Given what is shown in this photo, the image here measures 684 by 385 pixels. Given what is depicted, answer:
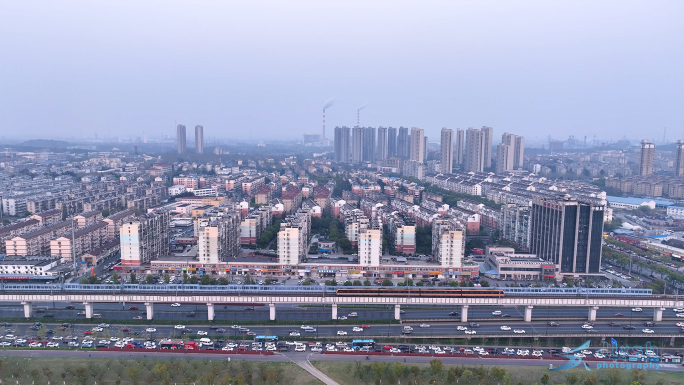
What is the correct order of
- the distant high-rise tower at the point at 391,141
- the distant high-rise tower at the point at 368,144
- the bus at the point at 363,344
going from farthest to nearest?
the distant high-rise tower at the point at 368,144
the distant high-rise tower at the point at 391,141
the bus at the point at 363,344

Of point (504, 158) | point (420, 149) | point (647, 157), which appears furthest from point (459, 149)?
point (647, 157)

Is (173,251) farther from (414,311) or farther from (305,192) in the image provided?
(305,192)

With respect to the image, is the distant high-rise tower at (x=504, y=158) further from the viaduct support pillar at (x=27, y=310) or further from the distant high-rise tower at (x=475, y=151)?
the viaduct support pillar at (x=27, y=310)

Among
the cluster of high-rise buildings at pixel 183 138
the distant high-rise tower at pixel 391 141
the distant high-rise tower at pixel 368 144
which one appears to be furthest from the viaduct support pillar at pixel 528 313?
the cluster of high-rise buildings at pixel 183 138

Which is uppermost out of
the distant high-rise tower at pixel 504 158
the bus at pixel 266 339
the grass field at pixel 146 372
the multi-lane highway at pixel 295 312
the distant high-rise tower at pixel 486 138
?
the distant high-rise tower at pixel 486 138

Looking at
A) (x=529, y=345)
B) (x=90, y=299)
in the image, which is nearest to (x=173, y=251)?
(x=90, y=299)

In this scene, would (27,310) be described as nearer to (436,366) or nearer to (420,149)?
(436,366)

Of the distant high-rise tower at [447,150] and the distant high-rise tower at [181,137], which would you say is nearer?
the distant high-rise tower at [447,150]

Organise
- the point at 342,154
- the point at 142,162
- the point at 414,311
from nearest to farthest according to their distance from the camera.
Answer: the point at 414,311
the point at 142,162
the point at 342,154
